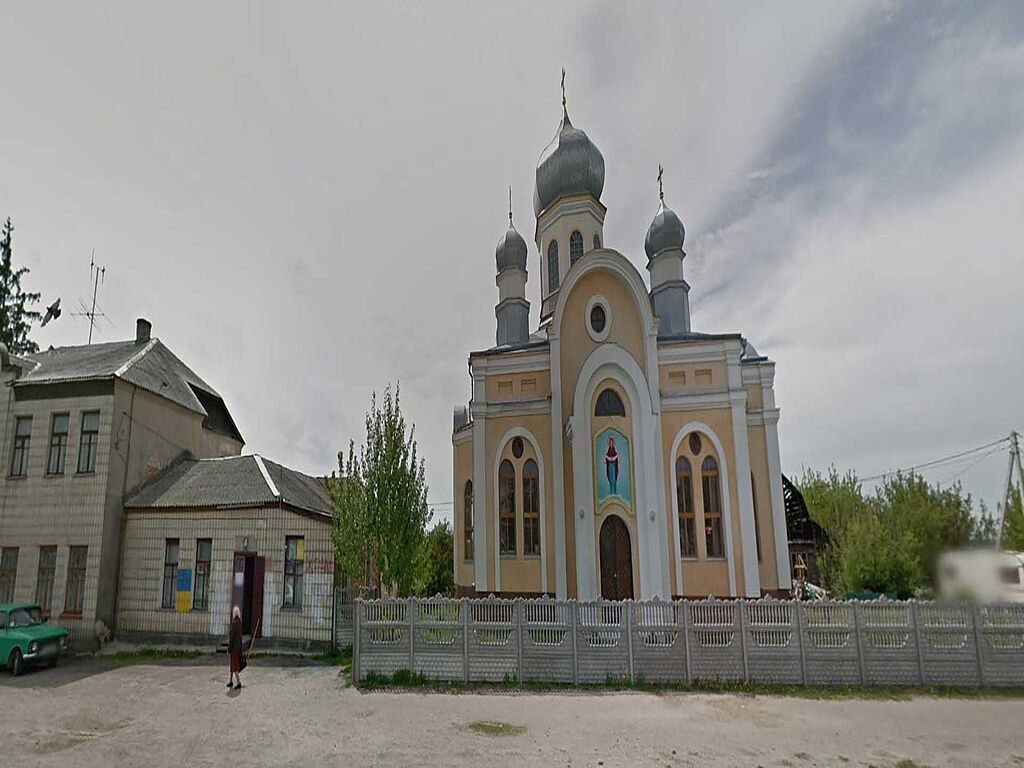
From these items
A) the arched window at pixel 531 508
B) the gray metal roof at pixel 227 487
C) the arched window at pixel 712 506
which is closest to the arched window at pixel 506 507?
the arched window at pixel 531 508

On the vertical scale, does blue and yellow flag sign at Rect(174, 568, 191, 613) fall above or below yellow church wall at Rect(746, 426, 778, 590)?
below

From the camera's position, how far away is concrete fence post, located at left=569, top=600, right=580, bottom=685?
12008mm

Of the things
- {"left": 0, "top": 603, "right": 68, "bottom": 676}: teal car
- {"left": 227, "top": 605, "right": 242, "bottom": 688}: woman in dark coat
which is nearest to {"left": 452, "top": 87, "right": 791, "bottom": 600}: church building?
{"left": 227, "top": 605, "right": 242, "bottom": 688}: woman in dark coat

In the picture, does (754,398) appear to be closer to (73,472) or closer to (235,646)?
(235,646)

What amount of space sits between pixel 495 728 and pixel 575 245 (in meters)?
20.2

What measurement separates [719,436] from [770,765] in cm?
1302

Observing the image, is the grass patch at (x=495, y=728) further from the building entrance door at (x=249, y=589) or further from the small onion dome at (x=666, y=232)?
the small onion dome at (x=666, y=232)

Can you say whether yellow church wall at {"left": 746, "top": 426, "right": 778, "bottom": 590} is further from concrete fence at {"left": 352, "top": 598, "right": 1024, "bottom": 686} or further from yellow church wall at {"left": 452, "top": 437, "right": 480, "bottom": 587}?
yellow church wall at {"left": 452, "top": 437, "right": 480, "bottom": 587}

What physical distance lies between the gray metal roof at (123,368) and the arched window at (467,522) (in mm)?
10458

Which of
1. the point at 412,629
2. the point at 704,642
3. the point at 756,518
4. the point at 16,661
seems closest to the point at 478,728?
the point at 412,629

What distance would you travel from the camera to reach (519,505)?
835 inches

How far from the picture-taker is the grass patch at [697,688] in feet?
37.4

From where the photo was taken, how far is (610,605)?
12383mm

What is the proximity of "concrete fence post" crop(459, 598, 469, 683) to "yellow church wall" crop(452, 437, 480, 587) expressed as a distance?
40.3 feet
